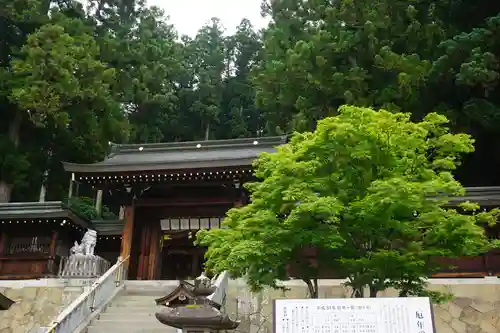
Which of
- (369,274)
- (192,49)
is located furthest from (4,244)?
(192,49)

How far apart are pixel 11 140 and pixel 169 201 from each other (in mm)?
12608

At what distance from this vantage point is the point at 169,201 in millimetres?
19859

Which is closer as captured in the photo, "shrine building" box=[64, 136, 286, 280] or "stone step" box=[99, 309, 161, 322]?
"stone step" box=[99, 309, 161, 322]

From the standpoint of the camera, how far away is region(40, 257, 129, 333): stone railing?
40.0 ft

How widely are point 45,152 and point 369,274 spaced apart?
2400cm

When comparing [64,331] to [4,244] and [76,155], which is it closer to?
[4,244]

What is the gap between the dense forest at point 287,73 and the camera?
2411 cm

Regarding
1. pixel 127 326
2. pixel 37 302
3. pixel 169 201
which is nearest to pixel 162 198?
pixel 169 201

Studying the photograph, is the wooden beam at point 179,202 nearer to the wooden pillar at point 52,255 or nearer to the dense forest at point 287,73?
the wooden pillar at point 52,255

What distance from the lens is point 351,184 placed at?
34.0ft

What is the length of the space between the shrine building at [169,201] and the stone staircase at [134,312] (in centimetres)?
246

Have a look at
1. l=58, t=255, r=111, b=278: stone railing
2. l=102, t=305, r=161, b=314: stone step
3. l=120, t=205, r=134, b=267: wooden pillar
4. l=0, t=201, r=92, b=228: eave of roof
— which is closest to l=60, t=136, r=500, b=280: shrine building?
l=120, t=205, r=134, b=267: wooden pillar

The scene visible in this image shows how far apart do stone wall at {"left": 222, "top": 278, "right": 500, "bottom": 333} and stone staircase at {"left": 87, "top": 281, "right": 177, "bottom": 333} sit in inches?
81.0

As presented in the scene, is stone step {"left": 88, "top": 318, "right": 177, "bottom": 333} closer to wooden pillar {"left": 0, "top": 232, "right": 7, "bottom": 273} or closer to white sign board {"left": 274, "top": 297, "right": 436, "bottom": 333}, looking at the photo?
white sign board {"left": 274, "top": 297, "right": 436, "bottom": 333}
